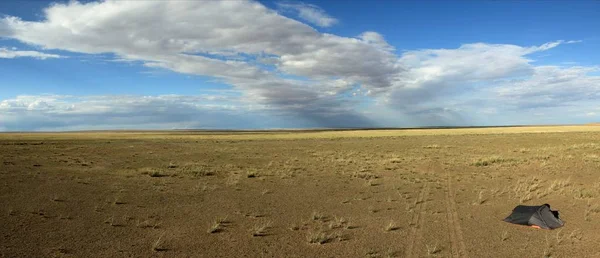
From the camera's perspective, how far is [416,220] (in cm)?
1216

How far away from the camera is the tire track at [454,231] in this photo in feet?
30.3

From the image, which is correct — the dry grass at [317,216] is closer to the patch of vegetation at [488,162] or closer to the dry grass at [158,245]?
the dry grass at [158,245]

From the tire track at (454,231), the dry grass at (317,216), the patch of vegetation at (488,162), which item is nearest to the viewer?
the tire track at (454,231)

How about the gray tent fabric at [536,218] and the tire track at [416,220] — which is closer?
the tire track at [416,220]

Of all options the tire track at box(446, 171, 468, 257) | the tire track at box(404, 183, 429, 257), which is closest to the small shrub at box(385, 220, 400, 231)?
the tire track at box(404, 183, 429, 257)

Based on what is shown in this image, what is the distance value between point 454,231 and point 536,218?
8.70 ft

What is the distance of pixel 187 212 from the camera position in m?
13.2

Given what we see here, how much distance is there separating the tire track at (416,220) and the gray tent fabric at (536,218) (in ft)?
8.64

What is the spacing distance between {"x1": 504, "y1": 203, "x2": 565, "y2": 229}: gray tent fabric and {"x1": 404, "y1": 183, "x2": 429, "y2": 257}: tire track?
2.63 metres

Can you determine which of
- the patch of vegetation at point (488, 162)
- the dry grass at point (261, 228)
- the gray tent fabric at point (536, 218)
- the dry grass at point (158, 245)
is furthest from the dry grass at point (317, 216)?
the patch of vegetation at point (488, 162)

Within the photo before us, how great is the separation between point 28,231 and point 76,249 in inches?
91.9

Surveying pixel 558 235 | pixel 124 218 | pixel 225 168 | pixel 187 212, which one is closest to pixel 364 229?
pixel 558 235

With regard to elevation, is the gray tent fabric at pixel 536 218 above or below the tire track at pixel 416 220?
above

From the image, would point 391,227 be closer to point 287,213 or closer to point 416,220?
point 416,220
